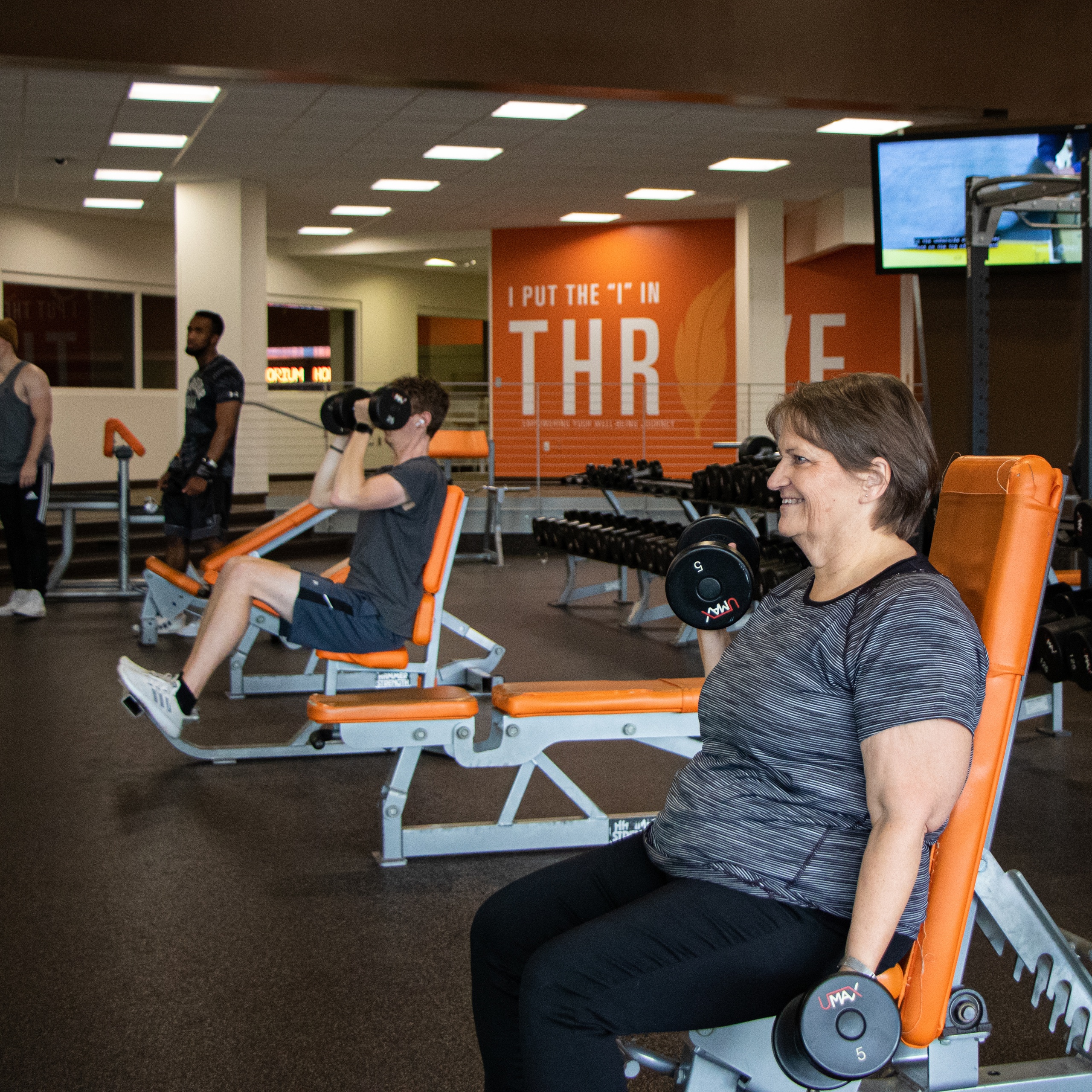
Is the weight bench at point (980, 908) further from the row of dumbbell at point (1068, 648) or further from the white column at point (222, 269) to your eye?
the white column at point (222, 269)

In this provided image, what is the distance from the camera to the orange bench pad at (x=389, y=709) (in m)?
2.43

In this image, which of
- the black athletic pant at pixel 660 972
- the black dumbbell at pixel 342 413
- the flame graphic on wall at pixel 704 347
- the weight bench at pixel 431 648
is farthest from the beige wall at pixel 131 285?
the black athletic pant at pixel 660 972

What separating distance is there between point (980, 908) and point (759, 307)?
10580mm

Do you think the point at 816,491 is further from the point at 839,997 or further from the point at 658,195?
the point at 658,195

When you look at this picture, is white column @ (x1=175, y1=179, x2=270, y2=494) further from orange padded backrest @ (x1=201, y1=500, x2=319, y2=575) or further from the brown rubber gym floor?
the brown rubber gym floor

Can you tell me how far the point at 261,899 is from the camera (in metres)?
2.35

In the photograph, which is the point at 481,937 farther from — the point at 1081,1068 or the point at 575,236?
the point at 575,236

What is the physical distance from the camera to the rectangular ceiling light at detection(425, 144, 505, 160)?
8852mm

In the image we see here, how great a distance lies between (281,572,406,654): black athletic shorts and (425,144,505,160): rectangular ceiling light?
251 inches

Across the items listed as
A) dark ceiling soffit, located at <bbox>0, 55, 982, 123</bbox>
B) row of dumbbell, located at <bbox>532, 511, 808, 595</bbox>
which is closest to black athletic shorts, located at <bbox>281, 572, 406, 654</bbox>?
row of dumbbell, located at <bbox>532, 511, 808, 595</bbox>

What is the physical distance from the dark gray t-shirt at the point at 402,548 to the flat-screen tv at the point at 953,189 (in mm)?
3411

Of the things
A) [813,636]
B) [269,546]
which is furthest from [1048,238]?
[813,636]

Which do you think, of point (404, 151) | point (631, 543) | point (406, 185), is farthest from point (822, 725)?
point (406, 185)

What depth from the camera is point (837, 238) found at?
35.3ft
